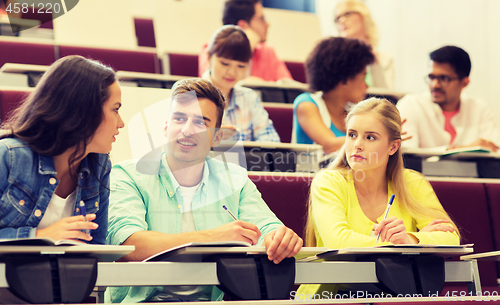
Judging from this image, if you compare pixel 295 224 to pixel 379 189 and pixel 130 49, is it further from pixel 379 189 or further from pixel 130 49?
pixel 130 49

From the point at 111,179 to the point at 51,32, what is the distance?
3.83 feet

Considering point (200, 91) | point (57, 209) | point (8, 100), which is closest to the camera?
point (57, 209)

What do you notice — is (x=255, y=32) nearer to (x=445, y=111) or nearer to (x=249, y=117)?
(x=249, y=117)

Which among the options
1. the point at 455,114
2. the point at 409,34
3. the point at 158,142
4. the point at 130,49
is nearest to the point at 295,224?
the point at 158,142

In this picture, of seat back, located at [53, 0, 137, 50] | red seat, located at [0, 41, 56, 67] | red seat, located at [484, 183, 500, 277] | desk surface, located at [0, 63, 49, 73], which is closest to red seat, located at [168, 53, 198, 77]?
seat back, located at [53, 0, 137, 50]

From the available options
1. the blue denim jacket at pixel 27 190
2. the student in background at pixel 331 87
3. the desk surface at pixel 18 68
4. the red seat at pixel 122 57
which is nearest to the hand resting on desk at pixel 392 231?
the blue denim jacket at pixel 27 190

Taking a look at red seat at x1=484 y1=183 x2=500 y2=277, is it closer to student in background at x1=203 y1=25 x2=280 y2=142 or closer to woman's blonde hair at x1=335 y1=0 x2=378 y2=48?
student in background at x1=203 y1=25 x2=280 y2=142

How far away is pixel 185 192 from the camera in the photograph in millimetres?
753

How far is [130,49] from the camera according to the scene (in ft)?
5.47

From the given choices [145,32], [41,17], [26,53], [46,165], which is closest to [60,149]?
[46,165]

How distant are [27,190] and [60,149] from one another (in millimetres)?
61

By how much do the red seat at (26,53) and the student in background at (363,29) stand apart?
3.08 ft

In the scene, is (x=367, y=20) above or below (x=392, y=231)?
above

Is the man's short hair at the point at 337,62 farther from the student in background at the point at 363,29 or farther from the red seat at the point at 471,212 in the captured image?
the student in background at the point at 363,29
